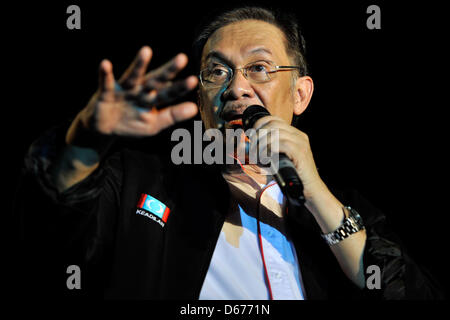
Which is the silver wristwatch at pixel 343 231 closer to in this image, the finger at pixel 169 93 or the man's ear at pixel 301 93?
the man's ear at pixel 301 93

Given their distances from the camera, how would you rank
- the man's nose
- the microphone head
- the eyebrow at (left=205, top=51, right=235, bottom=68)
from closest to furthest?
the microphone head, the man's nose, the eyebrow at (left=205, top=51, right=235, bottom=68)

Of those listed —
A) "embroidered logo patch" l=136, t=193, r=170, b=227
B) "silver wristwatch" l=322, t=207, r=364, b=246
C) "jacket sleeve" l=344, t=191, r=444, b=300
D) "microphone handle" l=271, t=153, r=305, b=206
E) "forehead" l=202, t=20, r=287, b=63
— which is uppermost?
"forehead" l=202, t=20, r=287, b=63

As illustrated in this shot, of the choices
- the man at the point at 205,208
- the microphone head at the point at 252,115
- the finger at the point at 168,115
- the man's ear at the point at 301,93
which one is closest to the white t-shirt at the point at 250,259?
the man at the point at 205,208

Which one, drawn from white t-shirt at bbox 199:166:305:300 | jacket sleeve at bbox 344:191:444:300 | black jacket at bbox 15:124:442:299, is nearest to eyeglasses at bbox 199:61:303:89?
black jacket at bbox 15:124:442:299

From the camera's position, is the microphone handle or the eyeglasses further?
the eyeglasses

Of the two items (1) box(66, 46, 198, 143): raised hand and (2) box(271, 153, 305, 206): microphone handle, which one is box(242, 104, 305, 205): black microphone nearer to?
(2) box(271, 153, 305, 206): microphone handle

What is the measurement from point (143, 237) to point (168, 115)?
0.57 m

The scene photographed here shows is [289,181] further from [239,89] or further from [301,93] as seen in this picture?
[301,93]

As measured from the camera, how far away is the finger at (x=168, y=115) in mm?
979

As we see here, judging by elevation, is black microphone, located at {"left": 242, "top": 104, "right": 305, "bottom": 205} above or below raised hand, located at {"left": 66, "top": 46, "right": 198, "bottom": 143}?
below

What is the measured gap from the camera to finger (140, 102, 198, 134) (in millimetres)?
979

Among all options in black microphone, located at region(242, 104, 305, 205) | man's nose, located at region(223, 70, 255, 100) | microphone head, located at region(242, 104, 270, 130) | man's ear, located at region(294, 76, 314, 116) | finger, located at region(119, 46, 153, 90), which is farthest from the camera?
man's ear, located at region(294, 76, 314, 116)

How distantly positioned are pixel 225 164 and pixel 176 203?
0.39m

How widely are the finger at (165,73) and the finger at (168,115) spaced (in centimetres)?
7
